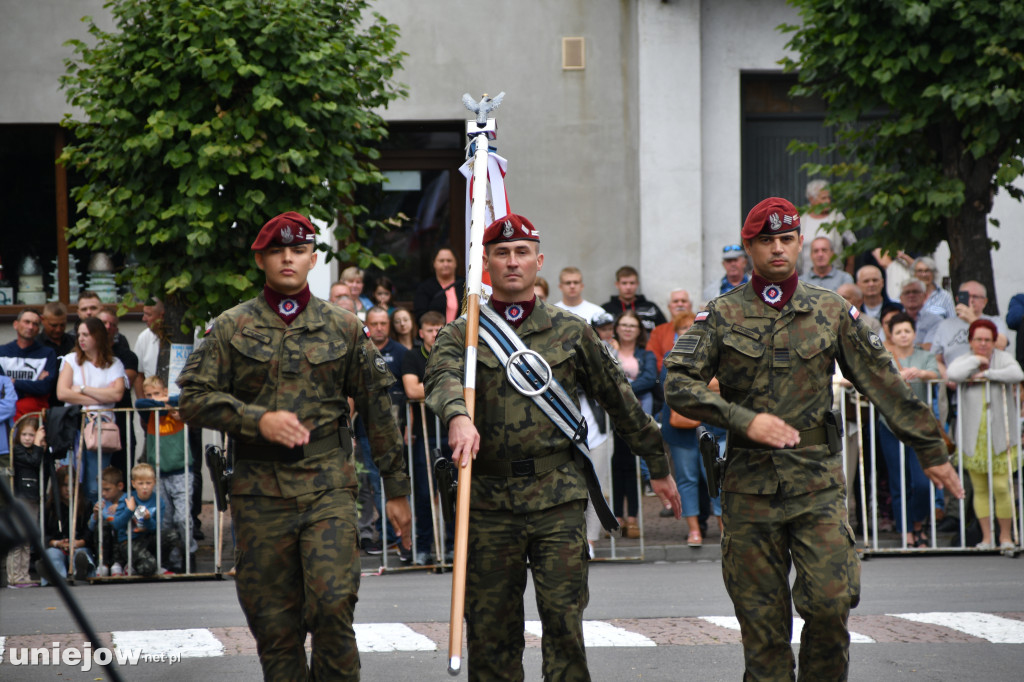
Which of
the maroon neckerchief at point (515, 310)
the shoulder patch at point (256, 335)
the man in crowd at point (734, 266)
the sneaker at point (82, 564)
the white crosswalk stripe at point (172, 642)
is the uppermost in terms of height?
the man in crowd at point (734, 266)

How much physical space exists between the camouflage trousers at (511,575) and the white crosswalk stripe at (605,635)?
7.53ft

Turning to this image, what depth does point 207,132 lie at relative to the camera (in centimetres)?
Result: 1088

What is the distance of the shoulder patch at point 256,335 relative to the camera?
5.77m

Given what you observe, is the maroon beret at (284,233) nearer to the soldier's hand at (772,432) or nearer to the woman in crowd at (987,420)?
the soldier's hand at (772,432)

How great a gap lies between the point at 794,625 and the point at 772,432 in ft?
11.5

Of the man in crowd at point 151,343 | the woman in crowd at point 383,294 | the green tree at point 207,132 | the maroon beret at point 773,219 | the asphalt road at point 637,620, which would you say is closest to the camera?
the maroon beret at point 773,219

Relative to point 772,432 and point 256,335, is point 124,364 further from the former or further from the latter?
point 772,432

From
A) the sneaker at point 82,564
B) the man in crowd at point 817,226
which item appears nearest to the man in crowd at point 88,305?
the sneaker at point 82,564

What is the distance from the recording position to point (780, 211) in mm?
5699

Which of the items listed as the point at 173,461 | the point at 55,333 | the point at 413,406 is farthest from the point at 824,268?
the point at 55,333

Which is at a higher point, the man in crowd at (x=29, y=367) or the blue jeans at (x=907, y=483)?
the man in crowd at (x=29, y=367)

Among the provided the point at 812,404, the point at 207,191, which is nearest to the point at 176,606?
the point at 207,191

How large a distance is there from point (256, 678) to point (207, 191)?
501 centimetres

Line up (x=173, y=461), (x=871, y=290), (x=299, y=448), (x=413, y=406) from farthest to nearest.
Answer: (x=871, y=290), (x=413, y=406), (x=173, y=461), (x=299, y=448)
